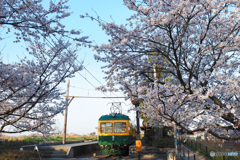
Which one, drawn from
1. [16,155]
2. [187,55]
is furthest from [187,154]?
[16,155]

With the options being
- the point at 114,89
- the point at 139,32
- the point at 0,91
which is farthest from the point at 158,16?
the point at 0,91

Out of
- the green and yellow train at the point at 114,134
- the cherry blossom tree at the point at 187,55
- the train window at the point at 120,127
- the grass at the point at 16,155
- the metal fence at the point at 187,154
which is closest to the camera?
the cherry blossom tree at the point at 187,55

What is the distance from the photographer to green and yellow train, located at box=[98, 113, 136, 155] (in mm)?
18344

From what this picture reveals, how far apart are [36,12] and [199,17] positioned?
576cm

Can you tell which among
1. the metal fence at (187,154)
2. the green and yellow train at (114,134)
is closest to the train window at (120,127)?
the green and yellow train at (114,134)

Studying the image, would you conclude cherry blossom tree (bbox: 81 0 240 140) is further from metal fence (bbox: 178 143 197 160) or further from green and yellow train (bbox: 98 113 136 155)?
green and yellow train (bbox: 98 113 136 155)

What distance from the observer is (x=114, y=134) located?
1856 centimetres

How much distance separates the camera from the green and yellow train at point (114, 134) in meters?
18.3

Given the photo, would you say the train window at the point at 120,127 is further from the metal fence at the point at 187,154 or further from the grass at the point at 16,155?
the grass at the point at 16,155

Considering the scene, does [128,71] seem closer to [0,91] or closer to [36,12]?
[36,12]

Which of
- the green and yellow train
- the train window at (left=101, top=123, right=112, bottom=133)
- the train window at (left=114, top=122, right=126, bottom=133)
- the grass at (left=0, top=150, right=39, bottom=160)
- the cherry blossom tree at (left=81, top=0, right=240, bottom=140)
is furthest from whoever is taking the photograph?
the train window at (left=101, top=123, right=112, bottom=133)

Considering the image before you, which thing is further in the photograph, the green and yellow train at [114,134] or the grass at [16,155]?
the green and yellow train at [114,134]

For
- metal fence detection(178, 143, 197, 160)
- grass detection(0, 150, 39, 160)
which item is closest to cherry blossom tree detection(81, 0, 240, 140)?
metal fence detection(178, 143, 197, 160)

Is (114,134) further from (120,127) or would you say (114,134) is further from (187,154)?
(187,154)
